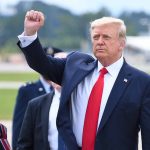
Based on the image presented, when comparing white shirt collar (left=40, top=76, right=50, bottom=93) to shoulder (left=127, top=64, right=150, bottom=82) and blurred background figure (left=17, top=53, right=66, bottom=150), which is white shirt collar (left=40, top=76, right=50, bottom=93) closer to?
blurred background figure (left=17, top=53, right=66, bottom=150)

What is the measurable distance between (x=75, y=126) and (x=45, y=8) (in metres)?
124

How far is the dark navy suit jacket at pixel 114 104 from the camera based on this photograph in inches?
166

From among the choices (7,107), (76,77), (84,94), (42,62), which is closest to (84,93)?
(84,94)

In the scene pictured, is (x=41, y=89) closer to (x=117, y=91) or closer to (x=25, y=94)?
(x=25, y=94)

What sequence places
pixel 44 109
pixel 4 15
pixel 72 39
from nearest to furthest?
pixel 44 109 → pixel 72 39 → pixel 4 15


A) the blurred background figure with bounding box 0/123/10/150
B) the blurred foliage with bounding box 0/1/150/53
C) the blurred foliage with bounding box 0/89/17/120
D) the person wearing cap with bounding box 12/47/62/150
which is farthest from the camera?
the blurred foliage with bounding box 0/1/150/53

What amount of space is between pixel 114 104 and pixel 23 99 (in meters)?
2.19

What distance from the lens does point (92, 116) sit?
429cm

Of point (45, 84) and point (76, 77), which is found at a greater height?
point (76, 77)

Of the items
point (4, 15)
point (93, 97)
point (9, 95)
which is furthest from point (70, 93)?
point (4, 15)

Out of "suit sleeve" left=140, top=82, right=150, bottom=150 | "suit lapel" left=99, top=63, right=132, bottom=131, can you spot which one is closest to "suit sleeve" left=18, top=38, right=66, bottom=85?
"suit lapel" left=99, top=63, right=132, bottom=131

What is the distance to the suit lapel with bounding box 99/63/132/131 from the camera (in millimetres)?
4227

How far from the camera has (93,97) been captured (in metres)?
4.32

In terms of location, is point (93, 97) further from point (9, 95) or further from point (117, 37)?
point (9, 95)
